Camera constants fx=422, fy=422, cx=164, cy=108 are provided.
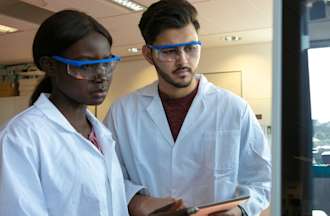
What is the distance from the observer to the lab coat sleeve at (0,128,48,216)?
99 centimetres

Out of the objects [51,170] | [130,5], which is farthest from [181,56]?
[130,5]

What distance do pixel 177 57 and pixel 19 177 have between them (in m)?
0.68

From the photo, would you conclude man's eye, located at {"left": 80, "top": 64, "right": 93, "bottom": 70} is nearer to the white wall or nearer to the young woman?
the young woman

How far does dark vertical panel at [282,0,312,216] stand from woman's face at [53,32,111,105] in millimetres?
648

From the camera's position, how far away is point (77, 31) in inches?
47.2

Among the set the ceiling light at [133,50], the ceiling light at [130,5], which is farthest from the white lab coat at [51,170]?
the ceiling light at [133,50]

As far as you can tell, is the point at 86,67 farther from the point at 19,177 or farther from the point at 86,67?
the point at 19,177

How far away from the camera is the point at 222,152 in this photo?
4.87 feet

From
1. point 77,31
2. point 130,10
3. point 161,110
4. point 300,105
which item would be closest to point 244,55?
point 130,10

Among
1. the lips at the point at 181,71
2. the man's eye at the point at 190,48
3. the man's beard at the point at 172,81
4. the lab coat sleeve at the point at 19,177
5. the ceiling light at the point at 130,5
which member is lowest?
the lab coat sleeve at the point at 19,177

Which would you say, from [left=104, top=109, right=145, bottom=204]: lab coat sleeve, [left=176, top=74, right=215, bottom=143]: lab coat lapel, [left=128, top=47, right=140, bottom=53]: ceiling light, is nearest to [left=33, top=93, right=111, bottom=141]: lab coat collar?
[left=104, top=109, right=145, bottom=204]: lab coat sleeve

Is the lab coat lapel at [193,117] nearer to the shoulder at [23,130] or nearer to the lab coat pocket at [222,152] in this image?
the lab coat pocket at [222,152]

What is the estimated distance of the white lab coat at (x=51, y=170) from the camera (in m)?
1.00

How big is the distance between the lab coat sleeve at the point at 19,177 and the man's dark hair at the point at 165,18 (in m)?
0.65
